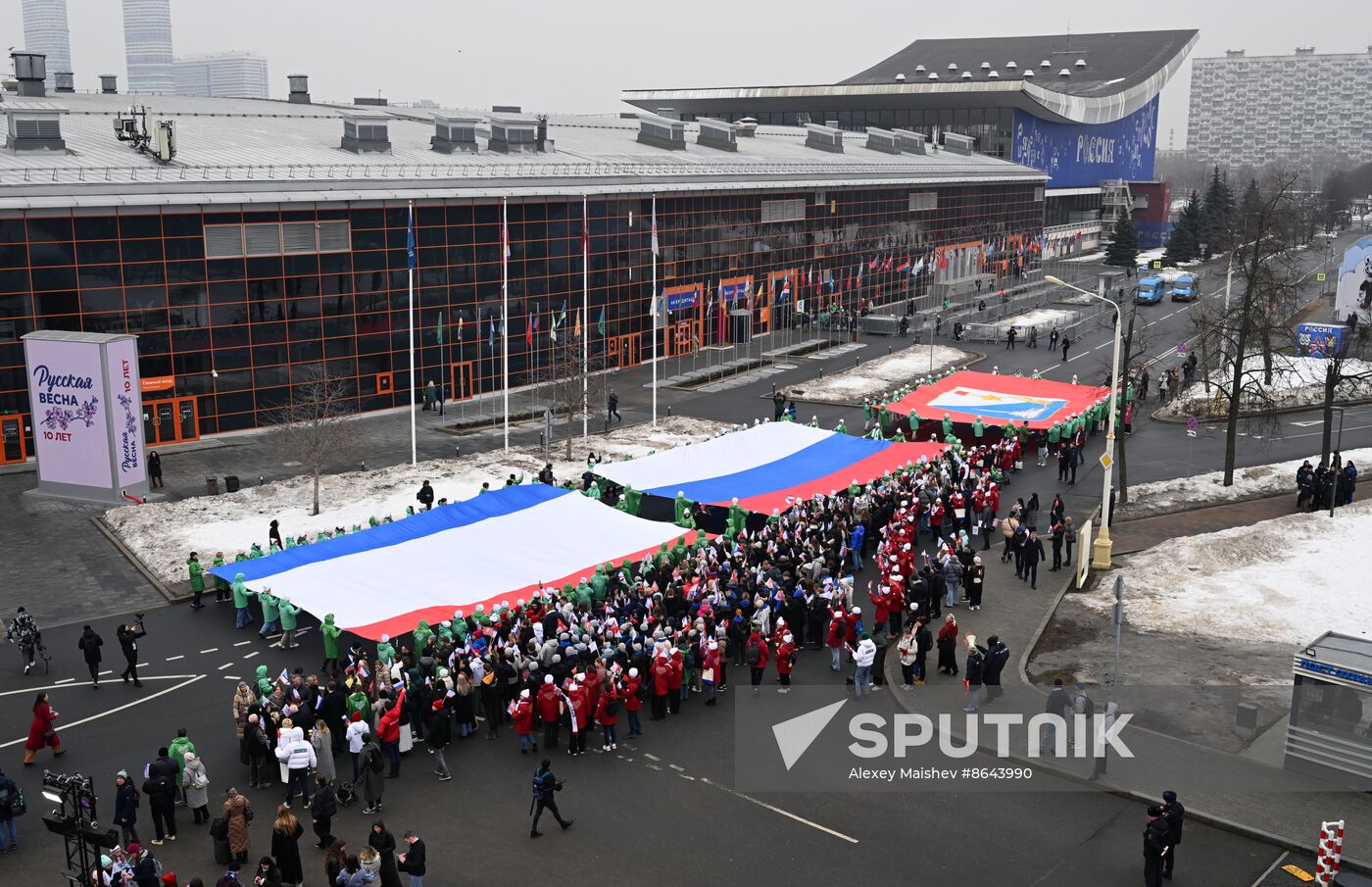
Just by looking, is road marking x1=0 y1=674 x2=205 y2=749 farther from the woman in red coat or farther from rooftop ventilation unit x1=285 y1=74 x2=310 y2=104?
rooftop ventilation unit x1=285 y1=74 x2=310 y2=104

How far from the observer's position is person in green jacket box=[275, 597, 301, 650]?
24.2 meters

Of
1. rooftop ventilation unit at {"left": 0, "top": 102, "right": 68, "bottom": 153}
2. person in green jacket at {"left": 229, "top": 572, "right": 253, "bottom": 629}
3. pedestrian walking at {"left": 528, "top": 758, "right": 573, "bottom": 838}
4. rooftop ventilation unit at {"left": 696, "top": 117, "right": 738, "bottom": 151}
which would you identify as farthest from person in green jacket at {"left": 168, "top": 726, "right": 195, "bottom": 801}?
rooftop ventilation unit at {"left": 696, "top": 117, "right": 738, "bottom": 151}

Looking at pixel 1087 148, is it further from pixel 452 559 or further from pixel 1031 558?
pixel 452 559

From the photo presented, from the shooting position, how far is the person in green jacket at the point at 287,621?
953 inches

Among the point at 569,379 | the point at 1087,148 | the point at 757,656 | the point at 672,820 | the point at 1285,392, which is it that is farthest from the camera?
the point at 1087,148

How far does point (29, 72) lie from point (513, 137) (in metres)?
20.8

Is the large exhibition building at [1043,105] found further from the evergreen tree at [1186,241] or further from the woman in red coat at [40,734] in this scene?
the woman in red coat at [40,734]

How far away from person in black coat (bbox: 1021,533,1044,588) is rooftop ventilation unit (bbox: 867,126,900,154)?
68059 mm

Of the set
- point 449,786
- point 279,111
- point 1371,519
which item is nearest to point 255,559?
point 449,786

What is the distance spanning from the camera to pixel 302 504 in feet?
114

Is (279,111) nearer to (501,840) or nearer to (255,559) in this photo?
(255,559)

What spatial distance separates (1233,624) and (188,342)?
33895 millimetres

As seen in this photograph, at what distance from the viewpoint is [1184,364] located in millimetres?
52219

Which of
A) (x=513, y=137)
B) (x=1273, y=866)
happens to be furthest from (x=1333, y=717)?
(x=513, y=137)
